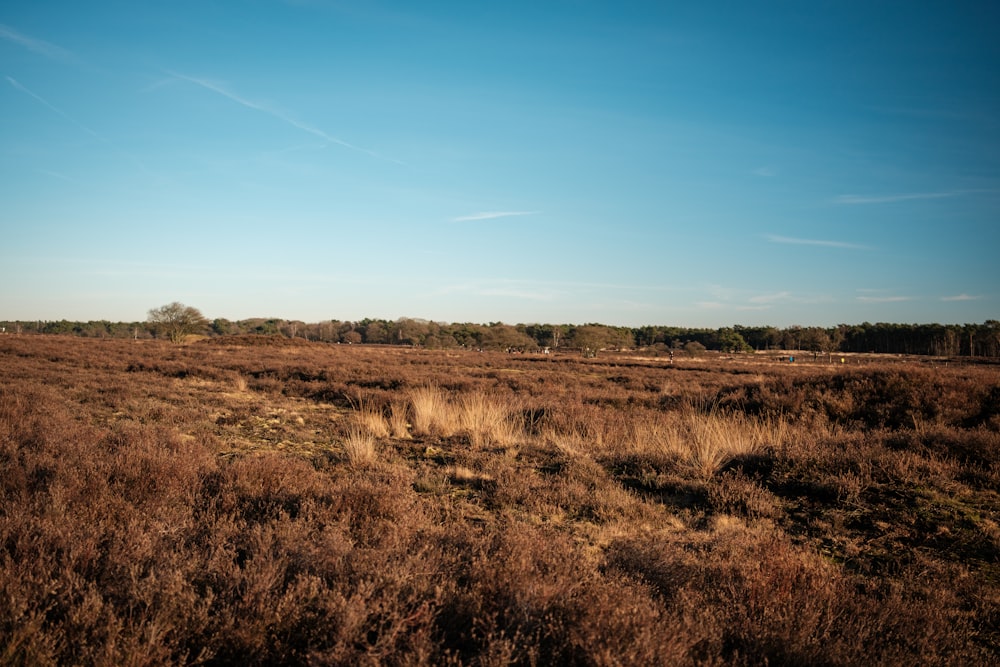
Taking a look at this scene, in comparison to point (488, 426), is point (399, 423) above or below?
below

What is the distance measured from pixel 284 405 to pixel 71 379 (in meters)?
9.05

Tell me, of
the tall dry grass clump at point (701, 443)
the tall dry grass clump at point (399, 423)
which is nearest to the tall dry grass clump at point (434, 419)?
the tall dry grass clump at point (399, 423)

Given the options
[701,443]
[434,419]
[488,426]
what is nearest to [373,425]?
[434,419]

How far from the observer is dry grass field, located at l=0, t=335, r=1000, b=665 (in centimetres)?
274

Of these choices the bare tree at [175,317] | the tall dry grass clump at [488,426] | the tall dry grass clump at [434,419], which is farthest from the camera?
the bare tree at [175,317]

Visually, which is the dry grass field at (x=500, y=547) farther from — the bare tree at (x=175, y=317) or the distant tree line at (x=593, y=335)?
the bare tree at (x=175, y=317)

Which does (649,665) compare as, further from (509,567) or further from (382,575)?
(382,575)

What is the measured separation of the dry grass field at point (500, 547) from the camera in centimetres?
274

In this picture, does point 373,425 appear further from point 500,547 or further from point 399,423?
point 500,547

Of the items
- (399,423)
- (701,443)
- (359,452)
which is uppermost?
(701,443)

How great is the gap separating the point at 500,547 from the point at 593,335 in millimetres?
78021

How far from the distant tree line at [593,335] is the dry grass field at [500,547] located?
59.6 metres

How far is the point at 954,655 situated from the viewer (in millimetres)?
2910

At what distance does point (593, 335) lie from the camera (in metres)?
80.4
